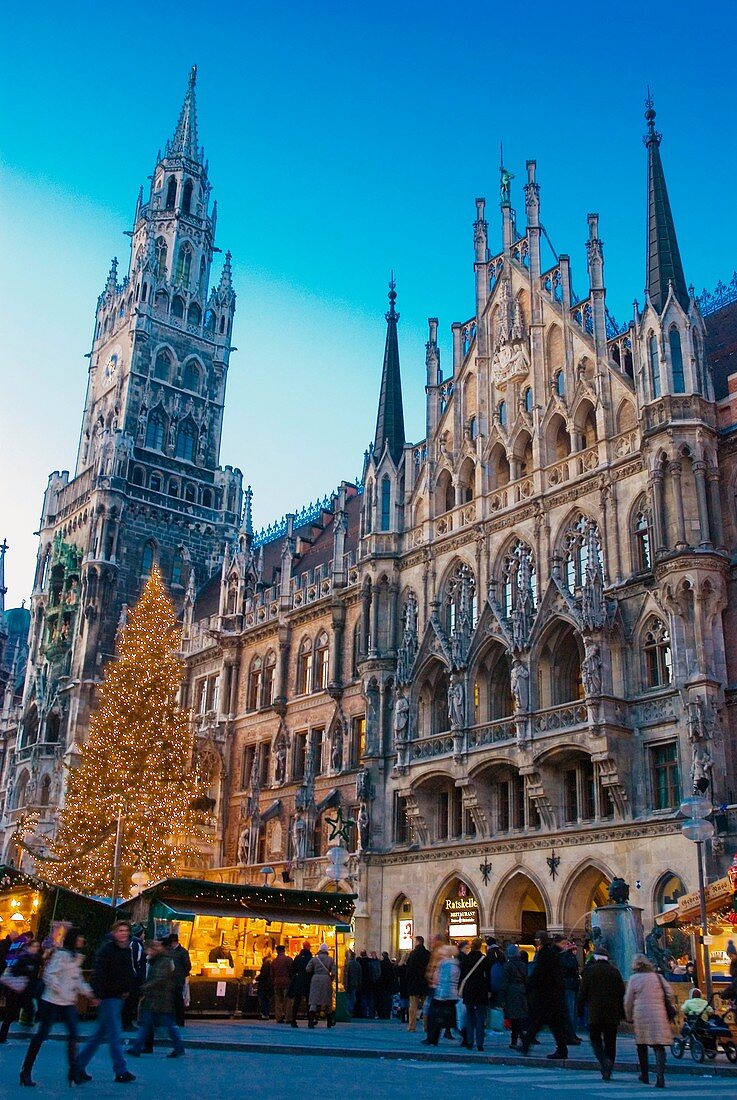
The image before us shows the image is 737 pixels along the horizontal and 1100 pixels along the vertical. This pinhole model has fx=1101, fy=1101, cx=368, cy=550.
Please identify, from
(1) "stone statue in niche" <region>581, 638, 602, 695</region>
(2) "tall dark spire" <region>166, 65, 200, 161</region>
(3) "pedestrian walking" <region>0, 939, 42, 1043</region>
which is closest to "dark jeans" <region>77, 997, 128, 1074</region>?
(3) "pedestrian walking" <region>0, 939, 42, 1043</region>

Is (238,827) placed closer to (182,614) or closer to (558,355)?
(182,614)

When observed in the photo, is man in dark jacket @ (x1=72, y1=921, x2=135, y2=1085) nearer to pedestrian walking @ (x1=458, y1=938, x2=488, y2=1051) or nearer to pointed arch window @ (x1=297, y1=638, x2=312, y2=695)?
pedestrian walking @ (x1=458, y1=938, x2=488, y2=1051)

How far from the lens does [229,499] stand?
61.9m

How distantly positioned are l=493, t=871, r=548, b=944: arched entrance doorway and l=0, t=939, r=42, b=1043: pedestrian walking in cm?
1697

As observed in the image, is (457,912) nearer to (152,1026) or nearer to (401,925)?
(401,925)

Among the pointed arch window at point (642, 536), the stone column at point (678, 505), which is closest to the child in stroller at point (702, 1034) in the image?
the stone column at point (678, 505)

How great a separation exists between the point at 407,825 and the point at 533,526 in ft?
33.1

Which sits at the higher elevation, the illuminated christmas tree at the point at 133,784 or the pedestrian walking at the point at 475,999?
the illuminated christmas tree at the point at 133,784

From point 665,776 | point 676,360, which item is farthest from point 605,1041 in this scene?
point 676,360

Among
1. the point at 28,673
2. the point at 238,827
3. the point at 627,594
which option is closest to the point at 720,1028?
the point at 627,594

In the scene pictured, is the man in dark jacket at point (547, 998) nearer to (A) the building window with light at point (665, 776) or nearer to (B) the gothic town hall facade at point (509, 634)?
(B) the gothic town hall facade at point (509, 634)

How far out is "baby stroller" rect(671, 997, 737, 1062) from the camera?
15055mm

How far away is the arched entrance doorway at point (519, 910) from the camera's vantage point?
29.8 metres

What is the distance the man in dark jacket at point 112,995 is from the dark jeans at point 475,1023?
5.74 m
